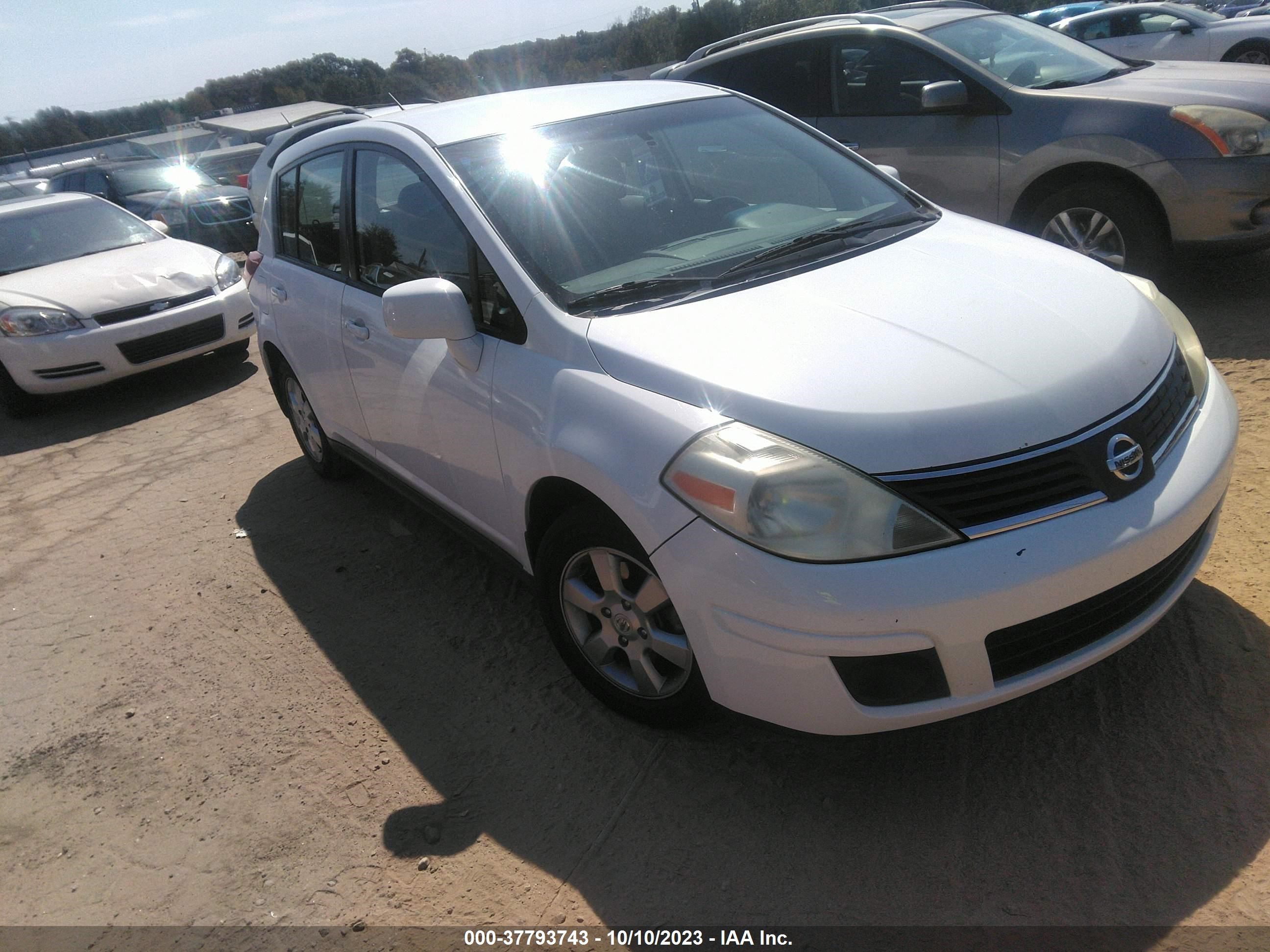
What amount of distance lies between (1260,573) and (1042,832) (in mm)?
1463

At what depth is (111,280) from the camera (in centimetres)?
765

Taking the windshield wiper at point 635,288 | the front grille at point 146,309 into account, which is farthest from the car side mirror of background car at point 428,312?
the front grille at point 146,309

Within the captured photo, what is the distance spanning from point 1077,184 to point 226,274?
21.4 feet

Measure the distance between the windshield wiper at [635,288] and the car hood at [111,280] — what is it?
595 centimetres

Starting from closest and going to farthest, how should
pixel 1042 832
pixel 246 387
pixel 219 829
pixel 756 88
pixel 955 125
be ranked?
pixel 1042 832, pixel 219 829, pixel 955 125, pixel 756 88, pixel 246 387

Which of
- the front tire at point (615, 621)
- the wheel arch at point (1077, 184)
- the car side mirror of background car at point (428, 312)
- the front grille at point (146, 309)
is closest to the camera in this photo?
the front tire at point (615, 621)

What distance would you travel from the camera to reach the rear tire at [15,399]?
7457 millimetres

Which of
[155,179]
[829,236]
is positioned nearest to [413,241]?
[829,236]

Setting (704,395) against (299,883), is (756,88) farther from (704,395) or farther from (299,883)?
(299,883)

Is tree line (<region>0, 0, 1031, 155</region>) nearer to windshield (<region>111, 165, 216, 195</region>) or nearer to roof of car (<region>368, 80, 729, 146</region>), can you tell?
windshield (<region>111, 165, 216, 195</region>)

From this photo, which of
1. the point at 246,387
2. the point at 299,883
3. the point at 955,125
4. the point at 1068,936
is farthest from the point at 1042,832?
the point at 246,387

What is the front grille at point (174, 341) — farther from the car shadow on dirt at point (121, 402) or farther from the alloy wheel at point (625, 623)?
the alloy wheel at point (625, 623)

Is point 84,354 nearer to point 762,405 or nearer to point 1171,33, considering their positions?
point 762,405

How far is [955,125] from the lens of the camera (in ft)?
19.4
